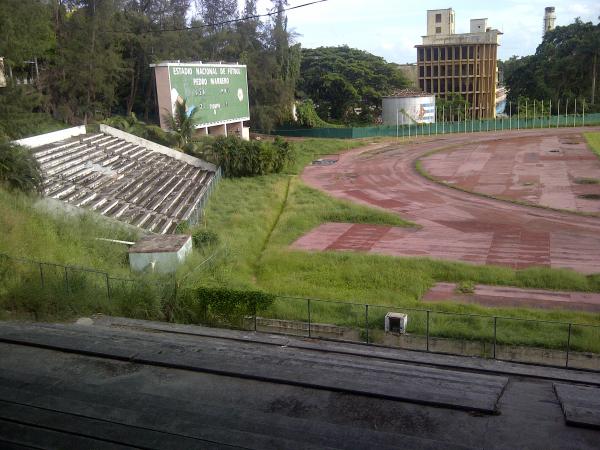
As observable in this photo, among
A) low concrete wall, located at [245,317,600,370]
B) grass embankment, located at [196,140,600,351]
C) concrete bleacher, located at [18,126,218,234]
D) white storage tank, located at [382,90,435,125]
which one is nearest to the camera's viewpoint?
low concrete wall, located at [245,317,600,370]

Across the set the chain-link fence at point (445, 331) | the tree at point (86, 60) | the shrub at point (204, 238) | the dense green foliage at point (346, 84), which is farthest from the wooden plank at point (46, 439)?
the dense green foliage at point (346, 84)

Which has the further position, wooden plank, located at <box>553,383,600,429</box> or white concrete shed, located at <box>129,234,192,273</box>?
white concrete shed, located at <box>129,234,192,273</box>

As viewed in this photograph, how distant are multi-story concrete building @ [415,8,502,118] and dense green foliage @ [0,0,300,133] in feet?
106

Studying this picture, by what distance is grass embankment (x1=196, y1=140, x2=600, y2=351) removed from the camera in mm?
15672

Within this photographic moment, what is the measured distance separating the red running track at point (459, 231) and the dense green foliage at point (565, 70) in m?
48.9

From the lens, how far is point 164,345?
1098 centimetres

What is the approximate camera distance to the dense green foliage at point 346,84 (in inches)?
2980

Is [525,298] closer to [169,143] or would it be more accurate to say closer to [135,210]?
[135,210]

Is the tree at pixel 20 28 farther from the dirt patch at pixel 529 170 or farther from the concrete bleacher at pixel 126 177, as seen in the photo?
the dirt patch at pixel 529 170

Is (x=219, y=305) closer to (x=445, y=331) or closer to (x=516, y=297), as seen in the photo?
(x=445, y=331)

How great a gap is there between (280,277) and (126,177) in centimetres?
1361

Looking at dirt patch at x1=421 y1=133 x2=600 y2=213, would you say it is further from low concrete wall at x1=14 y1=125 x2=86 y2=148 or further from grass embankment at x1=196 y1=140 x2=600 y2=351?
low concrete wall at x1=14 y1=125 x2=86 y2=148

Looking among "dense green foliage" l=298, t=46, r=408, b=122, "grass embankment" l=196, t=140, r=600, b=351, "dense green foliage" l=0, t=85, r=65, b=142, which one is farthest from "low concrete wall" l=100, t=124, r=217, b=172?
"dense green foliage" l=298, t=46, r=408, b=122

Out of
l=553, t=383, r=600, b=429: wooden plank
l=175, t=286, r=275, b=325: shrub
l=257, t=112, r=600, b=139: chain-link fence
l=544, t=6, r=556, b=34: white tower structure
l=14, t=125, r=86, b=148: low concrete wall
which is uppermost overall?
l=544, t=6, r=556, b=34: white tower structure
